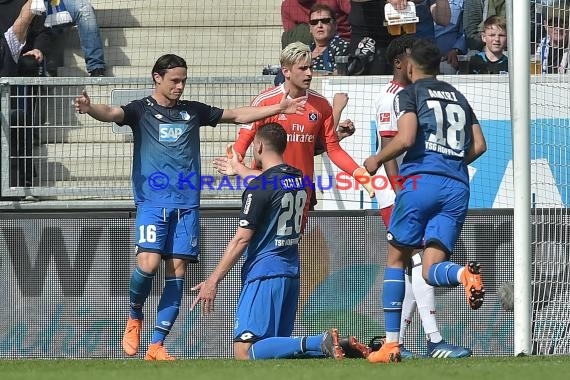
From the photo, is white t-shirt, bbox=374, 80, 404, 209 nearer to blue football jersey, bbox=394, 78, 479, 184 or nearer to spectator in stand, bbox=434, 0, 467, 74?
blue football jersey, bbox=394, 78, 479, 184

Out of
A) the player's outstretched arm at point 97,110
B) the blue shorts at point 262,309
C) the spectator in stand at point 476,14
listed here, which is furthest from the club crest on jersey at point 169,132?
the spectator in stand at point 476,14

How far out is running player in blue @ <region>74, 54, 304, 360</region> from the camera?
983 cm

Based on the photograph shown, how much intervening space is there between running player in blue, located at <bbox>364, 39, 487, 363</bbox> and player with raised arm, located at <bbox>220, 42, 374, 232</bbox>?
1645 millimetres

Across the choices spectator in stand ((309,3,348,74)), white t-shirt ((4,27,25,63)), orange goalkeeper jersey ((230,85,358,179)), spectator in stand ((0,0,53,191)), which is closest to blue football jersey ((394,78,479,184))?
orange goalkeeper jersey ((230,85,358,179))

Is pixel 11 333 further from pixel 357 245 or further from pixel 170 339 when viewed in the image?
pixel 357 245

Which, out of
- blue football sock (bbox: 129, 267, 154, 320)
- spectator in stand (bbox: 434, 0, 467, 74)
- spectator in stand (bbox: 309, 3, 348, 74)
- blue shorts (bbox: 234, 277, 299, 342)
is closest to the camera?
blue shorts (bbox: 234, 277, 299, 342)

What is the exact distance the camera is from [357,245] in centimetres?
1158

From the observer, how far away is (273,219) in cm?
883

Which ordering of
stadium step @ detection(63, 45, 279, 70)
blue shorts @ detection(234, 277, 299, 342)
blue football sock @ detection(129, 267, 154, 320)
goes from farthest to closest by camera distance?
stadium step @ detection(63, 45, 279, 70) < blue football sock @ detection(129, 267, 154, 320) < blue shorts @ detection(234, 277, 299, 342)

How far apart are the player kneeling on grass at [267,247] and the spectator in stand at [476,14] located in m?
5.47

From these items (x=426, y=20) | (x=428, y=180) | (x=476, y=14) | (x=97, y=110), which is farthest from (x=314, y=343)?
(x=476, y=14)

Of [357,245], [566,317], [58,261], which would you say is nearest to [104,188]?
[58,261]

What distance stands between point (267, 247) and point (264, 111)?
59.2 inches

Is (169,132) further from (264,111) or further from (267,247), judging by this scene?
(267,247)
